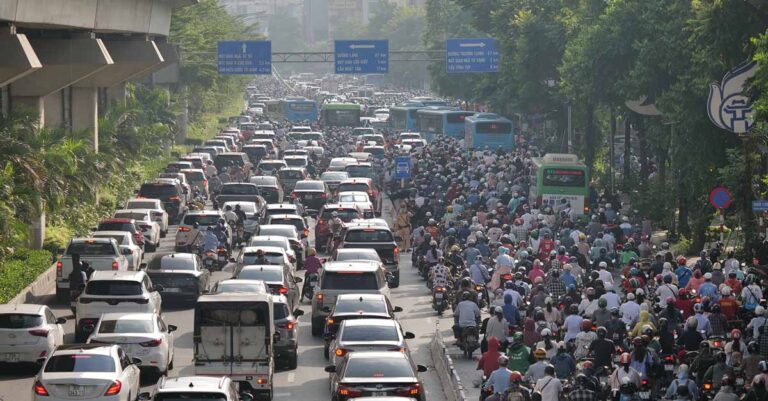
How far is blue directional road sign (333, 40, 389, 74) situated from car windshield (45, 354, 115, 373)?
2423 inches

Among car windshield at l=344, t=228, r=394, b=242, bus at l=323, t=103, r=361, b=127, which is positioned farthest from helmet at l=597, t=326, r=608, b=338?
bus at l=323, t=103, r=361, b=127

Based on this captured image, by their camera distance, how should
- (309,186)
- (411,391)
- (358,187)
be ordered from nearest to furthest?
(411,391), (358,187), (309,186)

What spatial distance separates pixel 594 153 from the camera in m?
65.9

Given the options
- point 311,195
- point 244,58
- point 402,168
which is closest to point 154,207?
point 311,195

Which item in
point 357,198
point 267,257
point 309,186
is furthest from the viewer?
point 309,186

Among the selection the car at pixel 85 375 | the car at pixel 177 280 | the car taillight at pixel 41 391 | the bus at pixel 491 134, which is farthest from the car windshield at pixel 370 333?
the bus at pixel 491 134

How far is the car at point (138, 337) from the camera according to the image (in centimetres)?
2456

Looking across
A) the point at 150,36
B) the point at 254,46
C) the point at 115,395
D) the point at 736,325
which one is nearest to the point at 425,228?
the point at 736,325

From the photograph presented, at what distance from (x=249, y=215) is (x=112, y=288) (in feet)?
61.7

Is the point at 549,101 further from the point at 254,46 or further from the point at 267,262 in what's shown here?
the point at 267,262

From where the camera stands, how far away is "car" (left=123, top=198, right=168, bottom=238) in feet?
152

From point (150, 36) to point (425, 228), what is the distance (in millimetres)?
25460

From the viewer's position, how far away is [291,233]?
4088 cm

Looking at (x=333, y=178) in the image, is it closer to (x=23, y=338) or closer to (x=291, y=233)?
(x=291, y=233)
